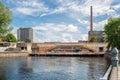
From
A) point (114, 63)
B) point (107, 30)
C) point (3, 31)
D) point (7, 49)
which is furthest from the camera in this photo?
point (7, 49)

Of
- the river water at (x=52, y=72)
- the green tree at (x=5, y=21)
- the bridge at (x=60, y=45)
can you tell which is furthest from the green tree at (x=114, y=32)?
the bridge at (x=60, y=45)

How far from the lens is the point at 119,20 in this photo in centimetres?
9281

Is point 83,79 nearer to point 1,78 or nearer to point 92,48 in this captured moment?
point 1,78

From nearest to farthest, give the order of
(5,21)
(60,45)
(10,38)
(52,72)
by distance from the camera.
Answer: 1. (52,72)
2. (5,21)
3. (60,45)
4. (10,38)

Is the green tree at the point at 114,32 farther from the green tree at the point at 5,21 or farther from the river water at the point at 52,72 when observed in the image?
the green tree at the point at 5,21

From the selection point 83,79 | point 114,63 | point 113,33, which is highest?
point 113,33

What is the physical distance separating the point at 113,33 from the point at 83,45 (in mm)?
75109

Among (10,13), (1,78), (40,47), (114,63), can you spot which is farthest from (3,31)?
(40,47)

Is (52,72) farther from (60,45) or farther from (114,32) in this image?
(60,45)

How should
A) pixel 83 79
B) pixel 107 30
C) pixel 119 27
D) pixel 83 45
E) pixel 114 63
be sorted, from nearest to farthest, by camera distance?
pixel 114 63 < pixel 83 79 < pixel 119 27 < pixel 107 30 < pixel 83 45

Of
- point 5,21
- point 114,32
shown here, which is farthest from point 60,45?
point 5,21

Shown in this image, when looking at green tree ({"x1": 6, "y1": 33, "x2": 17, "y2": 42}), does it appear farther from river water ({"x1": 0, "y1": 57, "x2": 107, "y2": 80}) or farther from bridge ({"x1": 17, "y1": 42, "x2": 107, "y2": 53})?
river water ({"x1": 0, "y1": 57, "x2": 107, "y2": 80})

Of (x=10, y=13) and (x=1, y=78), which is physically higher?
(x=10, y=13)

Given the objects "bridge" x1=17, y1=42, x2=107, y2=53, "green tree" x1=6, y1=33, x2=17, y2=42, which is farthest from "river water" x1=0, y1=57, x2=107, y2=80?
"green tree" x1=6, y1=33, x2=17, y2=42
